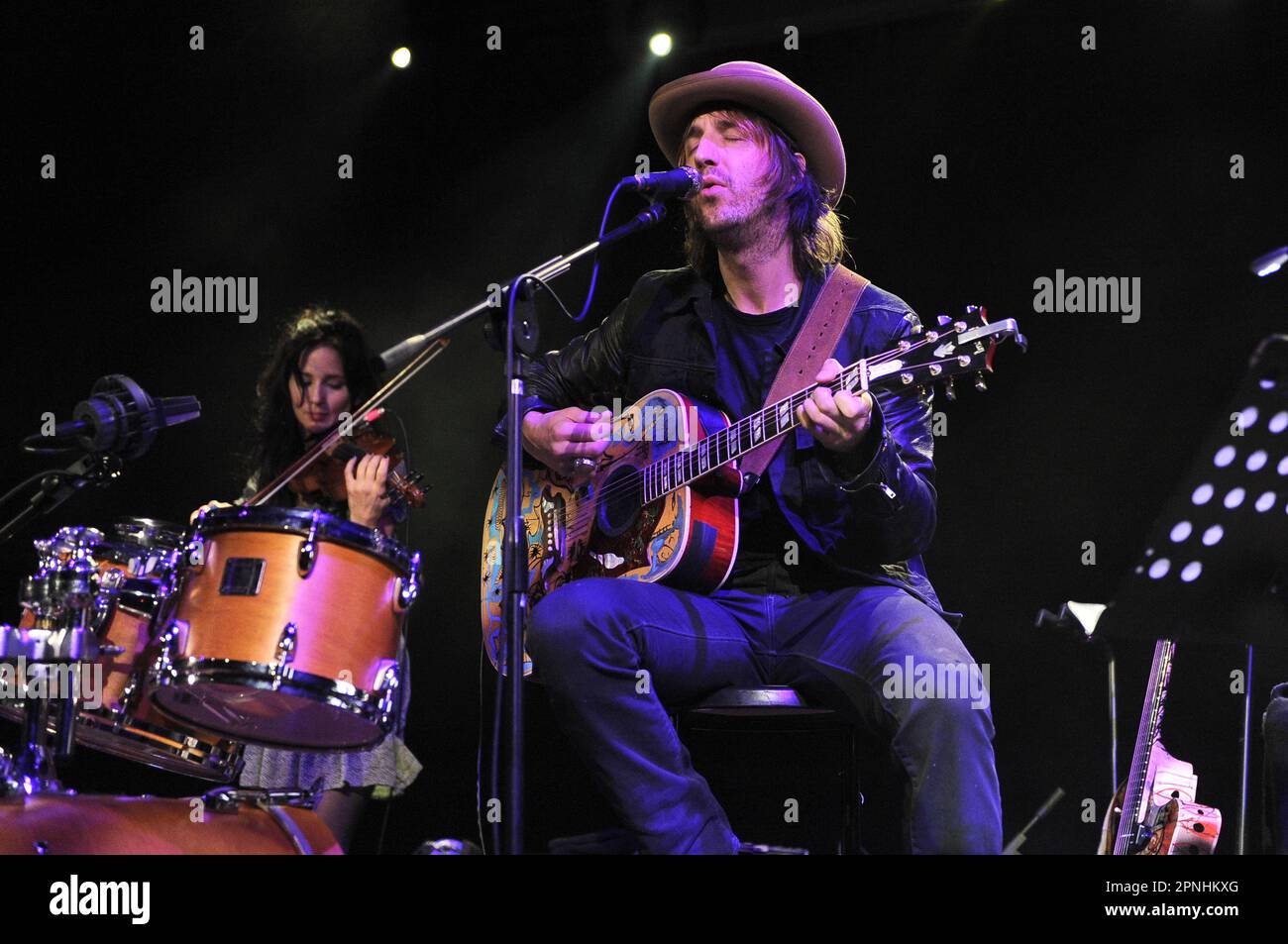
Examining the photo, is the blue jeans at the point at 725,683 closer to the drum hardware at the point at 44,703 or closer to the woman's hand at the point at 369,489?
the drum hardware at the point at 44,703

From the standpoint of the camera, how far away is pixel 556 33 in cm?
441

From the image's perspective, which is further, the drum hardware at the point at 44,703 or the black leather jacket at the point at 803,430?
the black leather jacket at the point at 803,430

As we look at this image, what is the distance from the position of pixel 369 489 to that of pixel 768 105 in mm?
1555

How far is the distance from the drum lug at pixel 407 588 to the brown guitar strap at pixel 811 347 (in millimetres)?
825

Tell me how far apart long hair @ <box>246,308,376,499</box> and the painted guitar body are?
0.89 meters

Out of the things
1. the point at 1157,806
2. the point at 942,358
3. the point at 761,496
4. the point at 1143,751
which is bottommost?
the point at 1157,806

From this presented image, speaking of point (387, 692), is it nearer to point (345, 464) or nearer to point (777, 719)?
point (777, 719)

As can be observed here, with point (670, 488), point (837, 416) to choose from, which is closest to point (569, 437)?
point (670, 488)

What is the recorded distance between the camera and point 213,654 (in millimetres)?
2807

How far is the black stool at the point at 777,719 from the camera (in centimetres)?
278

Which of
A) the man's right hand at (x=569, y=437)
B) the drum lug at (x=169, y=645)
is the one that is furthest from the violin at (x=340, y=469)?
the drum lug at (x=169, y=645)

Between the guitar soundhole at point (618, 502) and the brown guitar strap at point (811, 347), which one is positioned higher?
the brown guitar strap at point (811, 347)

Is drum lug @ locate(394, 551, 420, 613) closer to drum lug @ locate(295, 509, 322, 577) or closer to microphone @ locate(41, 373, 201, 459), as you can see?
drum lug @ locate(295, 509, 322, 577)
